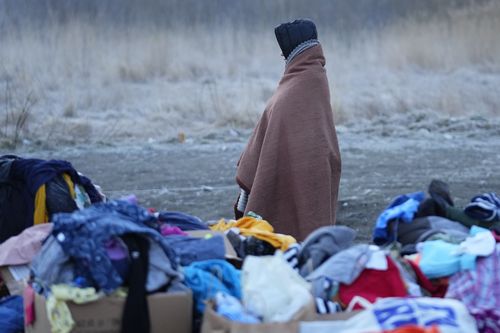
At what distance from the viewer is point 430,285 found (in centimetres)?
357

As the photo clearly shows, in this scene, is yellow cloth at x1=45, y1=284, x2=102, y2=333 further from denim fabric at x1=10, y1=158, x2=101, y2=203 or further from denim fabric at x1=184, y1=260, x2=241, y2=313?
denim fabric at x1=10, y1=158, x2=101, y2=203

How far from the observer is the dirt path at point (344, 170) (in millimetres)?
8797

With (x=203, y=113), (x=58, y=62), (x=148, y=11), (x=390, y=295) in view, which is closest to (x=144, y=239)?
(x=390, y=295)

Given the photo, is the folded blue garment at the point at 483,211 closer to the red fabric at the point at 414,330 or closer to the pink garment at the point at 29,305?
the red fabric at the point at 414,330

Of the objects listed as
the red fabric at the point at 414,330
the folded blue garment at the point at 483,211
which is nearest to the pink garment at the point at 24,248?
the red fabric at the point at 414,330

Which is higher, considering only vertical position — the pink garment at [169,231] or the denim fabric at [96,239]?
the denim fabric at [96,239]

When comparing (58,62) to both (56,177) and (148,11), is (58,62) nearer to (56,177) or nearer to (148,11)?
(148,11)

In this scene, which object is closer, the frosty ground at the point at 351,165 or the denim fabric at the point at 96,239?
the denim fabric at the point at 96,239

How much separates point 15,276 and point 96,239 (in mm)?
793

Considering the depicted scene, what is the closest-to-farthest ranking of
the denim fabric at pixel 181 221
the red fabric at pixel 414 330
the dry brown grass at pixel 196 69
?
the red fabric at pixel 414 330
the denim fabric at pixel 181 221
the dry brown grass at pixel 196 69

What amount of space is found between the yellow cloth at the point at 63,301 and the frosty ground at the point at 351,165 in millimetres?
4174

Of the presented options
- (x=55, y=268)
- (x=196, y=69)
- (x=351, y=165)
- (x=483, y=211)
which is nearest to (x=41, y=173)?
(x=55, y=268)

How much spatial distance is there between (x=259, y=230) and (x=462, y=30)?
18361 mm

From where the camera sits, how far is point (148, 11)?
78.7 feet
